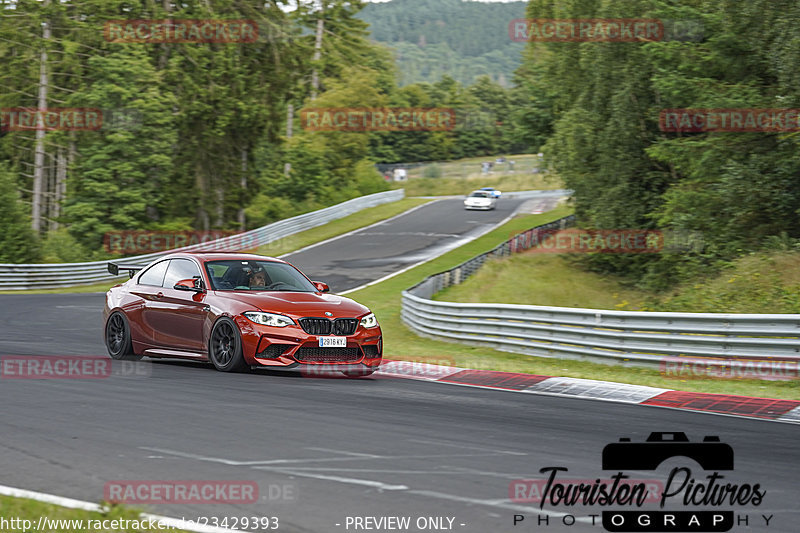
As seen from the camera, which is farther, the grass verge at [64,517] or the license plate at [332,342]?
the license plate at [332,342]

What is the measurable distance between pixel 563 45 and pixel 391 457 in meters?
32.0

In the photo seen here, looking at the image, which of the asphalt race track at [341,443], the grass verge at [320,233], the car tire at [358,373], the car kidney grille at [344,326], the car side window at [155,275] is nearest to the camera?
the asphalt race track at [341,443]

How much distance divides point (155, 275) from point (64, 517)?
8315 mm

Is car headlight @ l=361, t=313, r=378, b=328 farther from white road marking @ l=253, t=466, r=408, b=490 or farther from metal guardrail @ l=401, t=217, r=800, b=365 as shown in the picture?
white road marking @ l=253, t=466, r=408, b=490

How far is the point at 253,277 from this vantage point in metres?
12.5

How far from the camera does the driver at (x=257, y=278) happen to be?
487 inches

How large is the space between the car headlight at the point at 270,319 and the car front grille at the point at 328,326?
0.18m

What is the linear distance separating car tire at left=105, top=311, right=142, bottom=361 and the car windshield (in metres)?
1.63

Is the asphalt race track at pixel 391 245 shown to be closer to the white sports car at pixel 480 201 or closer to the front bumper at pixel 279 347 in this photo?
the white sports car at pixel 480 201

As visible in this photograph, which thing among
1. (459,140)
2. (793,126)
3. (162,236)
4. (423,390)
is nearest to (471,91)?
(459,140)

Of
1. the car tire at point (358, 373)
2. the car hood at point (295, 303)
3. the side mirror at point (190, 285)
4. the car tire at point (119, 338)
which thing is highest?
the side mirror at point (190, 285)

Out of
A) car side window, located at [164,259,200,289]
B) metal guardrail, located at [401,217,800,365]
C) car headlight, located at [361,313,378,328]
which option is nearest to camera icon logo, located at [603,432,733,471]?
car headlight, located at [361,313,378,328]

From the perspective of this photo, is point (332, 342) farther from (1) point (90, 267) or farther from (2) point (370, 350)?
(1) point (90, 267)

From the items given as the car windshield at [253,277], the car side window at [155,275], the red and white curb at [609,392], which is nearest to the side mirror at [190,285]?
the car windshield at [253,277]
